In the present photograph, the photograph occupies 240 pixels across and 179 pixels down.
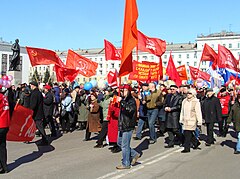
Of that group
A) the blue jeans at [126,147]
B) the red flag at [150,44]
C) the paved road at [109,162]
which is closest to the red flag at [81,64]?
the red flag at [150,44]

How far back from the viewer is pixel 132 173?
7555 millimetres

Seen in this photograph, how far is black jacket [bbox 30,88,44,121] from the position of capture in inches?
425

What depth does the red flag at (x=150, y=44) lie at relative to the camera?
1762cm

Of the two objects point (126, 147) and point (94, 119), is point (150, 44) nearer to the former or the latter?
point (94, 119)

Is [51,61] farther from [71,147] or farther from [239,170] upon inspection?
[239,170]

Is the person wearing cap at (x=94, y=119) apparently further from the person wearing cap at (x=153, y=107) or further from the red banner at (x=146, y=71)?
the red banner at (x=146, y=71)

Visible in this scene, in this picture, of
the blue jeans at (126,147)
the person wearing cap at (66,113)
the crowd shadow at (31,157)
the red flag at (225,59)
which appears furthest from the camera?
the red flag at (225,59)

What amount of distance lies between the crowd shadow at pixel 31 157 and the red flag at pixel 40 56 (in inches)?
276

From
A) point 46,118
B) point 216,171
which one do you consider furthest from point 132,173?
point 46,118

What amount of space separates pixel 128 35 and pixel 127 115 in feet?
5.70

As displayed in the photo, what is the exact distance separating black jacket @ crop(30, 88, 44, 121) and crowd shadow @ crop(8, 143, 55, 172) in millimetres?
896

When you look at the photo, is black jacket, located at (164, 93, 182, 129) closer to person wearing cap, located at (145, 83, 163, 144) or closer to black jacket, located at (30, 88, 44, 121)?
person wearing cap, located at (145, 83, 163, 144)

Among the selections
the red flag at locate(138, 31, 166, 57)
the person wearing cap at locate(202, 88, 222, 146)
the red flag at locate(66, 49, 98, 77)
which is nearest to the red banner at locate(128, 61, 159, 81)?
the red flag at locate(138, 31, 166, 57)

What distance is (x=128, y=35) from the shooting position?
8.43 metres
